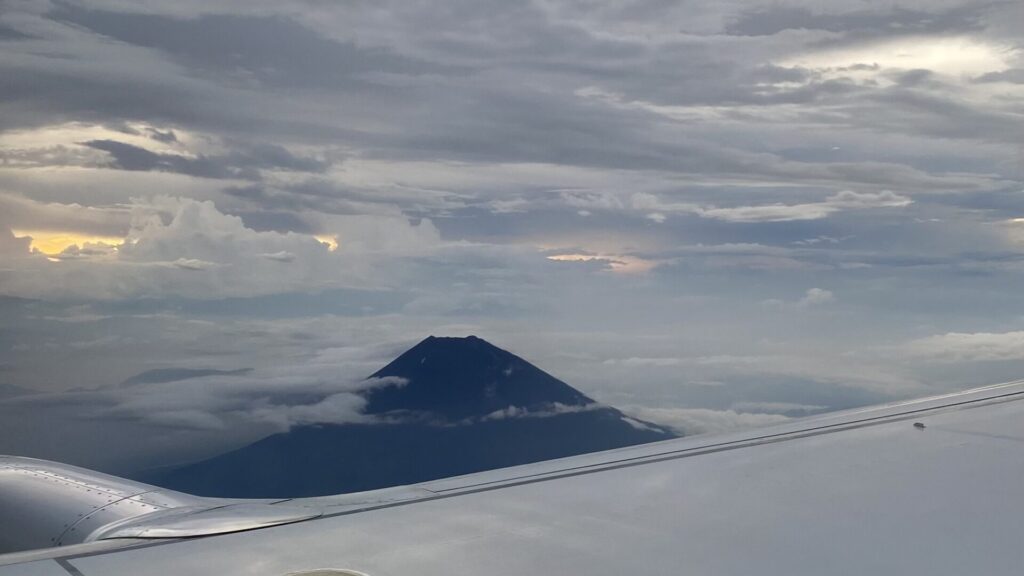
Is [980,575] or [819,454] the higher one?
[819,454]

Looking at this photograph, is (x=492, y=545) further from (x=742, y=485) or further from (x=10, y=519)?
(x=10, y=519)

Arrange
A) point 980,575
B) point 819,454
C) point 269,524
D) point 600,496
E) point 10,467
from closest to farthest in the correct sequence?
1. point 980,575
2. point 269,524
3. point 600,496
4. point 819,454
5. point 10,467

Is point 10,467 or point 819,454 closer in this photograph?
point 819,454

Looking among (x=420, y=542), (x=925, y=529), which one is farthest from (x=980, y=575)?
(x=420, y=542)

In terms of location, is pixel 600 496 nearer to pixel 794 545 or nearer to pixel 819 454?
pixel 794 545

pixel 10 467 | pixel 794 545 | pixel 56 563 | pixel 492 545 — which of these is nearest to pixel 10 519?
pixel 10 467

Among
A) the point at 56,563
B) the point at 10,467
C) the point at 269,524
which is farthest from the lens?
the point at 10,467
